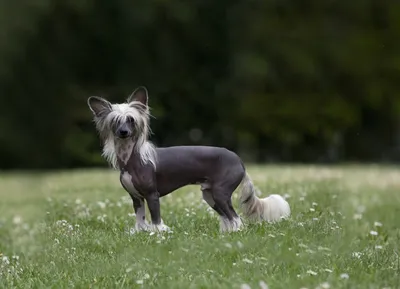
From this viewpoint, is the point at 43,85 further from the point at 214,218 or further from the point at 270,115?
the point at 214,218

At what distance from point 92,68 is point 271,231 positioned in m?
16.2

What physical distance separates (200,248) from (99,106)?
1.63 meters

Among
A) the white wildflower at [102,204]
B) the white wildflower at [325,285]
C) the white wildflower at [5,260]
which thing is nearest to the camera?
the white wildflower at [325,285]

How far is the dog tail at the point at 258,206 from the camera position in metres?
6.50

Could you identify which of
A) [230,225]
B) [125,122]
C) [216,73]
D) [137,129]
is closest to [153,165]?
[137,129]

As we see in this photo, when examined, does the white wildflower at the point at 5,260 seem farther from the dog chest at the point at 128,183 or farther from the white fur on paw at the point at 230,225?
the white fur on paw at the point at 230,225

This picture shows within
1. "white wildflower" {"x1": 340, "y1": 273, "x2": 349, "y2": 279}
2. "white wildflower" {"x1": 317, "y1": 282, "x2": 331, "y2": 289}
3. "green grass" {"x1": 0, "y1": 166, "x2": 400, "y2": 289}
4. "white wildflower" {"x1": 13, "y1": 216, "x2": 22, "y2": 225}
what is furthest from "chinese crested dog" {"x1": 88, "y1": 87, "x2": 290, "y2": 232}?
"white wildflower" {"x1": 13, "y1": 216, "x2": 22, "y2": 225}

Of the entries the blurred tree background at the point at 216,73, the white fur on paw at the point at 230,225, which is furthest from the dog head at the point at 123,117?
the blurred tree background at the point at 216,73

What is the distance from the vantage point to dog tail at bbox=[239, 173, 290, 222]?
21.3 feet

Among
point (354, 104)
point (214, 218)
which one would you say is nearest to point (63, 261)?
point (214, 218)

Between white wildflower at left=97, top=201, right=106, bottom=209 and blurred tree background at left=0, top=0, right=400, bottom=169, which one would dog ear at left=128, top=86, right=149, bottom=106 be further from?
blurred tree background at left=0, top=0, right=400, bottom=169

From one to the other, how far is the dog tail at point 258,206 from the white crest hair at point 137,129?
819 mm

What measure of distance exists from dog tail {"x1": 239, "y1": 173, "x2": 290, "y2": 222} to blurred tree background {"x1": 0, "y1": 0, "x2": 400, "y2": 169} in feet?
31.9

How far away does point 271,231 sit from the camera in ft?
19.6
